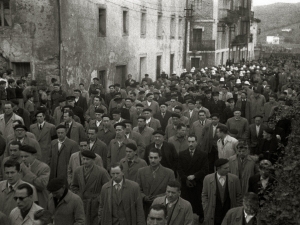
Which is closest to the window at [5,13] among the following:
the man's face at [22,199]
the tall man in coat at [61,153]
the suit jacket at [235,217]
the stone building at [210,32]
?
the tall man in coat at [61,153]

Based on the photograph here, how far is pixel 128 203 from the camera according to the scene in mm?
6648

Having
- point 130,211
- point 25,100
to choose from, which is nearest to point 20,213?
point 130,211

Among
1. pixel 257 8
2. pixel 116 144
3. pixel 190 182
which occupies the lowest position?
pixel 190 182

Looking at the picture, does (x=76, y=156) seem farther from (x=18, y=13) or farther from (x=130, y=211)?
(x=18, y=13)

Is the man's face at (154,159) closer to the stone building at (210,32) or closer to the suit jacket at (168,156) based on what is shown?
the suit jacket at (168,156)

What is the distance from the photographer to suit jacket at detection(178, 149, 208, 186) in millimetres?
8750

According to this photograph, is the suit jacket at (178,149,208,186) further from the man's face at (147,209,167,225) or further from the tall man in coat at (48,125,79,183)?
the man's face at (147,209,167,225)

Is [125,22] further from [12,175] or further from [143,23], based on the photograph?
[12,175]

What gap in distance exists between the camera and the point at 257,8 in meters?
143

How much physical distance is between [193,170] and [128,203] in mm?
2454

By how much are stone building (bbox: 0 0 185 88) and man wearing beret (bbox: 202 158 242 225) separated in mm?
11817

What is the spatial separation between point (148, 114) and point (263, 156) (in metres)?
3.41

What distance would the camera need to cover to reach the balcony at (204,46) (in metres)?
42.2

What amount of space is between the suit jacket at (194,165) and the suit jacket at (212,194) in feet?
3.80
